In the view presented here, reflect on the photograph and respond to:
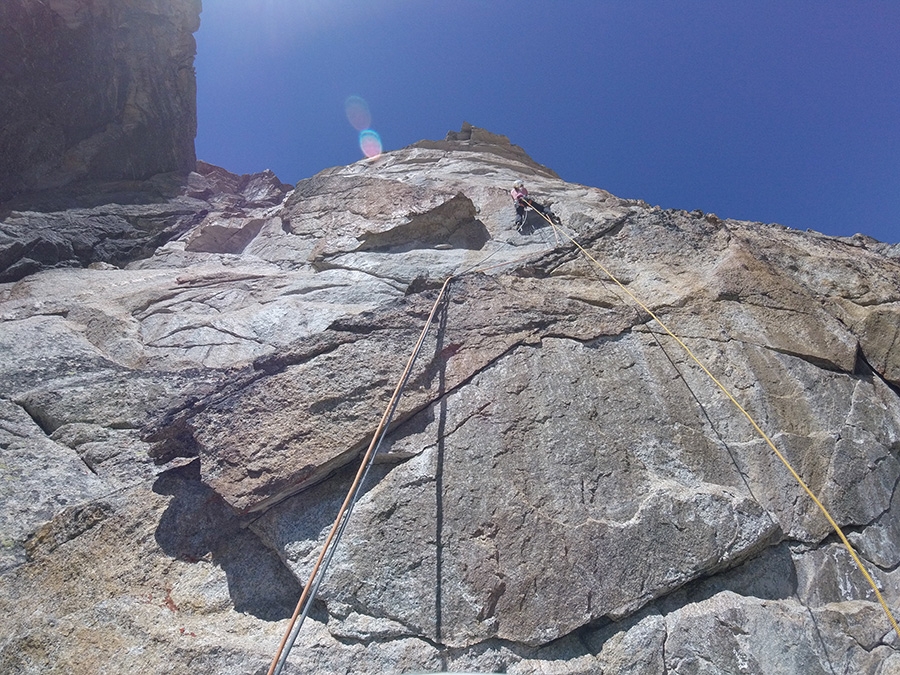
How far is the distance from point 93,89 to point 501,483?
19.1 metres

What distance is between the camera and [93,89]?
16.3m

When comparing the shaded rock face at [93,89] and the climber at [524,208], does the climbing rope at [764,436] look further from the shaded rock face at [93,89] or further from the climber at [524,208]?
the shaded rock face at [93,89]

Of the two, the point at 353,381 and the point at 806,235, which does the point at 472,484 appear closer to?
the point at 353,381

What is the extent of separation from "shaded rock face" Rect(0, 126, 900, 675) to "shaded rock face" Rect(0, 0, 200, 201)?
12.3 meters

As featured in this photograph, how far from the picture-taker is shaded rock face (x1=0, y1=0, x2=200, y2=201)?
1433 centimetres

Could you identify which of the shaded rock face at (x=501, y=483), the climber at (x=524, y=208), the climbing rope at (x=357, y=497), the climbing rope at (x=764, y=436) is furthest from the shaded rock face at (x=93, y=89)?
the climbing rope at (x=764, y=436)

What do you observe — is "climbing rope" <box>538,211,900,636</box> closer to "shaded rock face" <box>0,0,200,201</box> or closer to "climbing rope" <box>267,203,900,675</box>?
"climbing rope" <box>267,203,900,675</box>

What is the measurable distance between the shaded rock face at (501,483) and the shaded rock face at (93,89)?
483 inches

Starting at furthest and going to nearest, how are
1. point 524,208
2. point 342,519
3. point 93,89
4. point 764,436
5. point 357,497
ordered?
point 93,89 < point 524,208 < point 764,436 < point 357,497 < point 342,519

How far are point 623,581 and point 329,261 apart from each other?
23.0 feet

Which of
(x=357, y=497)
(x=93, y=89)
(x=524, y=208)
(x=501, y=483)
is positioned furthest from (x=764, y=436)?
(x=93, y=89)

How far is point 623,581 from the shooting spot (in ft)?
11.1

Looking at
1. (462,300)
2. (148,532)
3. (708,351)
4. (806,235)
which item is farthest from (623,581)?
(806,235)

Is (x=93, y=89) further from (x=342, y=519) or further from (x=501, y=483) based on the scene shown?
(x=501, y=483)
